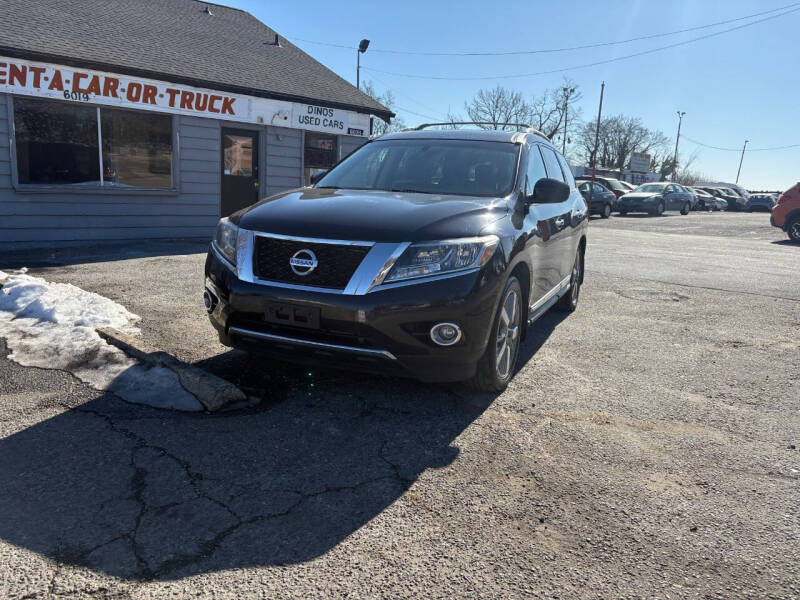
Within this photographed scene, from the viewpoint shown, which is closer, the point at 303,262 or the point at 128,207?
the point at 303,262

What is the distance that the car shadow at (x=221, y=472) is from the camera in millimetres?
2354

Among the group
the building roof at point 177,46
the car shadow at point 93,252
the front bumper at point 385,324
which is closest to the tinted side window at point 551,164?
the front bumper at point 385,324

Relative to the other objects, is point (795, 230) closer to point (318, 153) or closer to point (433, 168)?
point (318, 153)

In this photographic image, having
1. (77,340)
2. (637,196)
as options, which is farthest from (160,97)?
(637,196)

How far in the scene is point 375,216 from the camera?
11.9 ft

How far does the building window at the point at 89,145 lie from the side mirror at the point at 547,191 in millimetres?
9073

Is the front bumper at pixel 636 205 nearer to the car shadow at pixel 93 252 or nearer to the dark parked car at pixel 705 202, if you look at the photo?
the dark parked car at pixel 705 202

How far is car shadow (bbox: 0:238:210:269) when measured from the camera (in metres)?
8.69

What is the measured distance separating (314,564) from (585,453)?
1.65 metres

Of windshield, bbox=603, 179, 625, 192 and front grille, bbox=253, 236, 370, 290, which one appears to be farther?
windshield, bbox=603, 179, 625, 192

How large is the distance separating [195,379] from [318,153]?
37.2ft

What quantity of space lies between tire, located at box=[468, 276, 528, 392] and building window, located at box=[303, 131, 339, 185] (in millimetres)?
10715

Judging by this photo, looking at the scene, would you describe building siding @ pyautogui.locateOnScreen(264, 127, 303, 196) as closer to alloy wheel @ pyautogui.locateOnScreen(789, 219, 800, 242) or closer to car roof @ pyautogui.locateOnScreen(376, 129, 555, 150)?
car roof @ pyautogui.locateOnScreen(376, 129, 555, 150)

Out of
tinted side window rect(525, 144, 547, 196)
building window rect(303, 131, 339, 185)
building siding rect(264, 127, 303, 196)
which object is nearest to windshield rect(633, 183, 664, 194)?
building window rect(303, 131, 339, 185)
